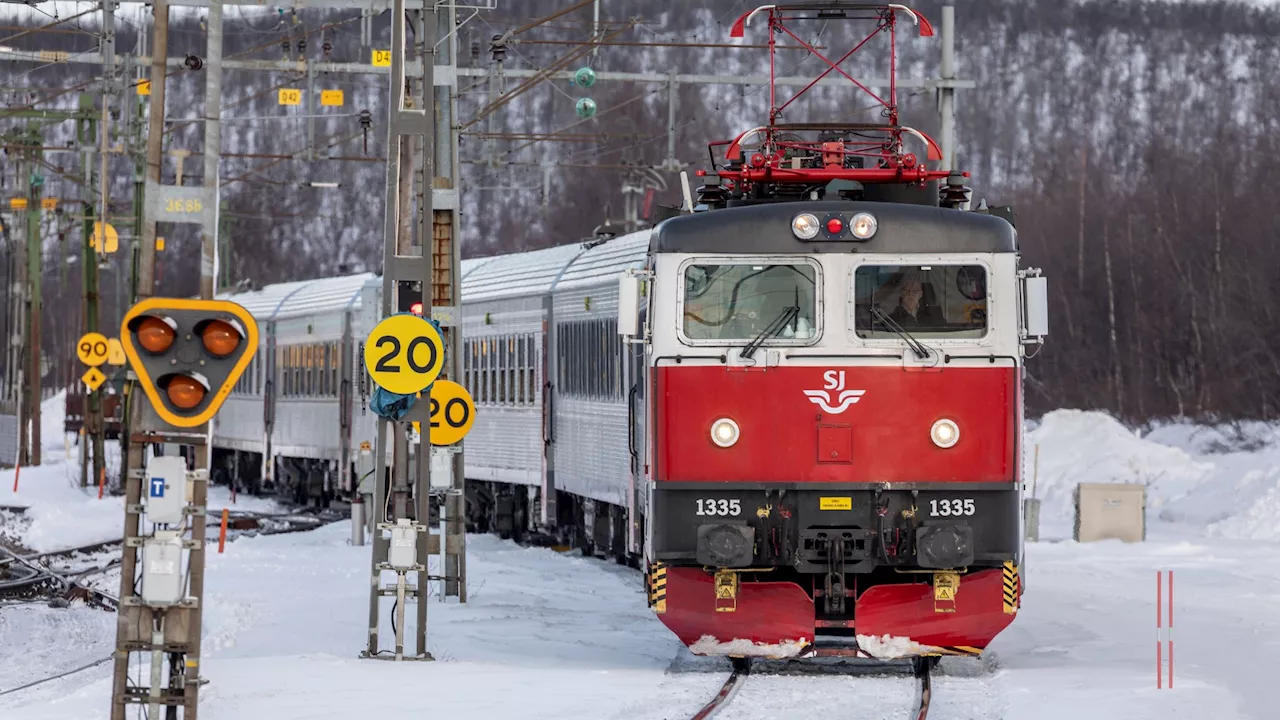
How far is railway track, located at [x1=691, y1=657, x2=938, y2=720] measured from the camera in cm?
1200

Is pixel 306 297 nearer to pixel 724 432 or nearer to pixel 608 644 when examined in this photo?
pixel 608 644

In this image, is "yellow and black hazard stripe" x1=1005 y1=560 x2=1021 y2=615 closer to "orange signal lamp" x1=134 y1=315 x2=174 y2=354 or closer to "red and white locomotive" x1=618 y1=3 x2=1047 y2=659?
"red and white locomotive" x1=618 y1=3 x2=1047 y2=659

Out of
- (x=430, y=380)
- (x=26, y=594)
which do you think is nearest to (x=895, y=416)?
(x=430, y=380)

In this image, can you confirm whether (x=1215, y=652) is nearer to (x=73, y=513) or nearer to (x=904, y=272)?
(x=904, y=272)

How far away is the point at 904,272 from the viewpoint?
1341 cm

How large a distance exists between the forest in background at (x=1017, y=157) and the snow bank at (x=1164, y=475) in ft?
22.6

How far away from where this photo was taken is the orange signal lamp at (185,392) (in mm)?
9141

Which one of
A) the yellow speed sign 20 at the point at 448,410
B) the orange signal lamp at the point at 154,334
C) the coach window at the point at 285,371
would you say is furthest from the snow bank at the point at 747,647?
the coach window at the point at 285,371

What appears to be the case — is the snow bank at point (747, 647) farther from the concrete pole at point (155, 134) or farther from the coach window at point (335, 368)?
the coach window at point (335, 368)

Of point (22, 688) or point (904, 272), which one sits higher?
point (904, 272)

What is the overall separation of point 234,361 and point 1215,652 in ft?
29.3

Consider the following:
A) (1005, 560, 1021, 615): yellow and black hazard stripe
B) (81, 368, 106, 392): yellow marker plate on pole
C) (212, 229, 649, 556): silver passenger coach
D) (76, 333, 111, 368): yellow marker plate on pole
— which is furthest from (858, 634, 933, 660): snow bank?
(81, 368, 106, 392): yellow marker plate on pole

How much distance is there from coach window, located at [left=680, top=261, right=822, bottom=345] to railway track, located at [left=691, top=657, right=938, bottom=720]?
2174mm

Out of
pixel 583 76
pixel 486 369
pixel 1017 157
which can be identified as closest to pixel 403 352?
pixel 486 369
